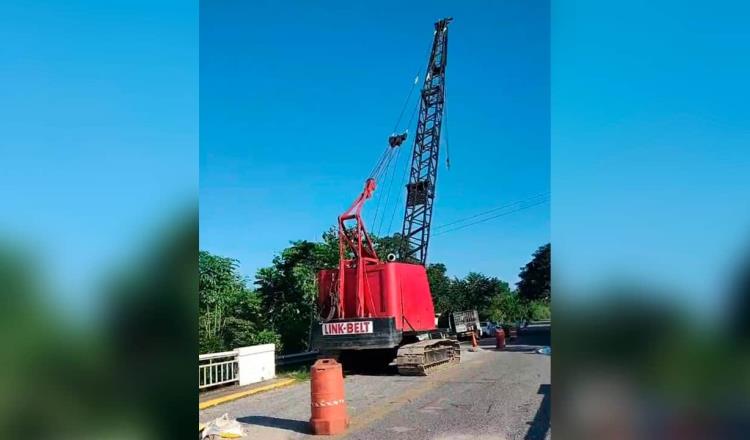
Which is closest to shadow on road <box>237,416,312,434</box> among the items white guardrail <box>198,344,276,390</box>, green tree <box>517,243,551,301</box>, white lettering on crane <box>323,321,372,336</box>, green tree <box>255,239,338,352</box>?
white guardrail <box>198,344,276,390</box>

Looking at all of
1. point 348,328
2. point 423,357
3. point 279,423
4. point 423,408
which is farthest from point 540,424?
point 348,328

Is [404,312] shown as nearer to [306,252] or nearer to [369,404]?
[369,404]

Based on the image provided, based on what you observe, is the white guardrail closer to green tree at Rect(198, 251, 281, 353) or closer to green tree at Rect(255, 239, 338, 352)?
green tree at Rect(198, 251, 281, 353)

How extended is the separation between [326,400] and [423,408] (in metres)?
2.02

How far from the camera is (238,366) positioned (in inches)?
428

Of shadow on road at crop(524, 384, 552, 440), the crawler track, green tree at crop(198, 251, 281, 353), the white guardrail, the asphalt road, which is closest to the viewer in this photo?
shadow on road at crop(524, 384, 552, 440)

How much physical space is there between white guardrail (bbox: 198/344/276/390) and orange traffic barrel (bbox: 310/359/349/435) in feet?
13.3

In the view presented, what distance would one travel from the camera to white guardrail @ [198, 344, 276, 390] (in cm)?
1018

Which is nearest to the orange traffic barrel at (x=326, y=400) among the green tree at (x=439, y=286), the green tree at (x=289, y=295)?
the green tree at (x=289, y=295)
